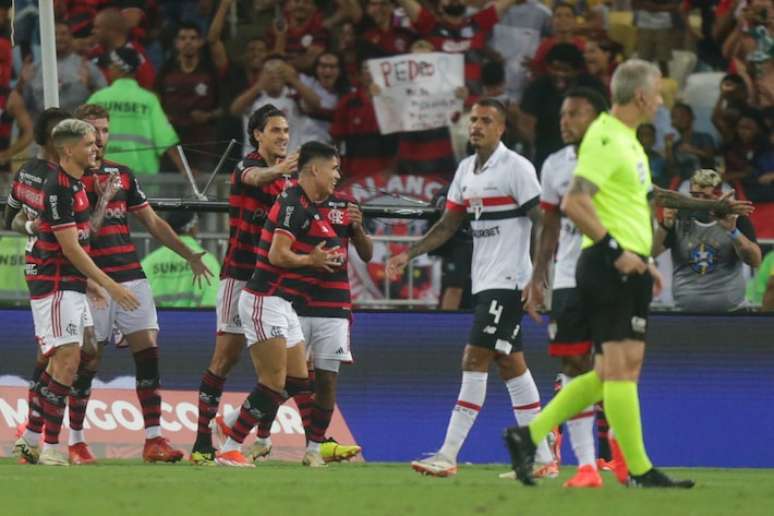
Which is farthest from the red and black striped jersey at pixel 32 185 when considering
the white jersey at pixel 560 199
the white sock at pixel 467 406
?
the white jersey at pixel 560 199

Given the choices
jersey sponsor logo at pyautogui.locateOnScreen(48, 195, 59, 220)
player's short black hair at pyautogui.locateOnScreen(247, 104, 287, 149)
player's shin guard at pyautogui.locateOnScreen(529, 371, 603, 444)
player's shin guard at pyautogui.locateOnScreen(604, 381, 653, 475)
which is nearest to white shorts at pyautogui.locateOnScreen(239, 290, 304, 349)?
player's short black hair at pyautogui.locateOnScreen(247, 104, 287, 149)

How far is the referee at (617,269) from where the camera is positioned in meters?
9.72

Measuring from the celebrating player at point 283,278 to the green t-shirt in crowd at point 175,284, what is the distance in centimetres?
230

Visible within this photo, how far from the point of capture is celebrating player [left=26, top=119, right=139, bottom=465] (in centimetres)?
1253

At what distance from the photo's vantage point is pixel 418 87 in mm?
18062

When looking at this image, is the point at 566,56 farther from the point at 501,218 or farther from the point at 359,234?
the point at 501,218

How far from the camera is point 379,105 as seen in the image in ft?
59.6

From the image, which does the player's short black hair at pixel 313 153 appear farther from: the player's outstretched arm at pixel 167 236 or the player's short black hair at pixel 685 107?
the player's short black hair at pixel 685 107

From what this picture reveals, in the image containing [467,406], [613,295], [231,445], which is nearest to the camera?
[613,295]

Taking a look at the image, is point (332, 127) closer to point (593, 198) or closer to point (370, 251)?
point (370, 251)

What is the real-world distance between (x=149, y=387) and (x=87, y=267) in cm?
136

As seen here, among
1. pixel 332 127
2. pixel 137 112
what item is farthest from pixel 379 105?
pixel 137 112

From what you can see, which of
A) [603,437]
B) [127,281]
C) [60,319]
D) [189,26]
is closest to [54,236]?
[60,319]

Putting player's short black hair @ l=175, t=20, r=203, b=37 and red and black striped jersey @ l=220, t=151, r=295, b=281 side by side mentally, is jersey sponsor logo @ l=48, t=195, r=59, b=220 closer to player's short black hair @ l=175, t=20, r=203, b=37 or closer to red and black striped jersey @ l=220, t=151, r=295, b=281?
red and black striped jersey @ l=220, t=151, r=295, b=281
